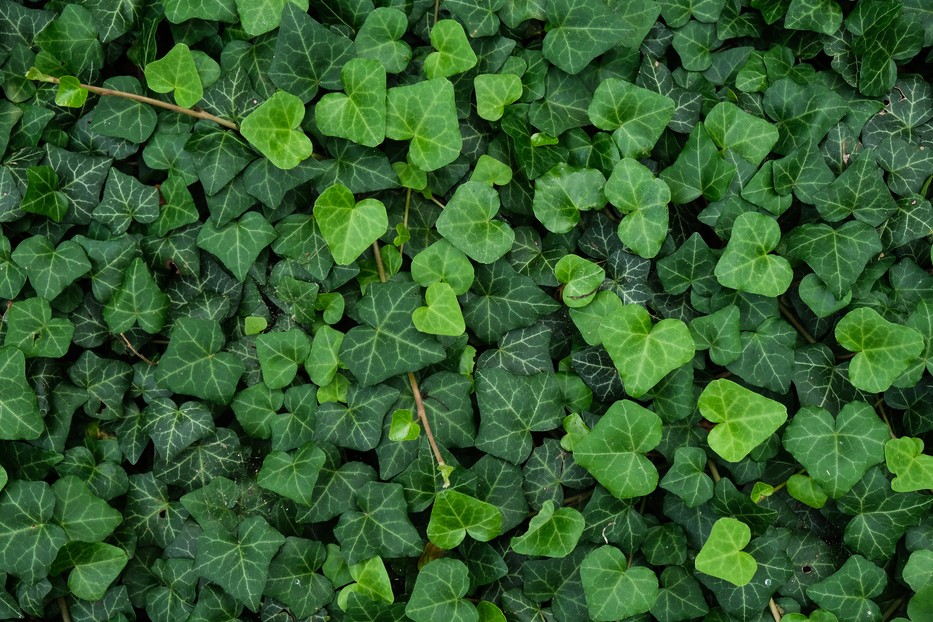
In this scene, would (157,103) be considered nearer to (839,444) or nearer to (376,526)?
(376,526)

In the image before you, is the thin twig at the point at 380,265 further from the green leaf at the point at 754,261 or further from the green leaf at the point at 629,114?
the green leaf at the point at 754,261

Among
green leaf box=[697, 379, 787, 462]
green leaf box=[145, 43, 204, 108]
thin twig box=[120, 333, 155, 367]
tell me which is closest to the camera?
green leaf box=[697, 379, 787, 462]

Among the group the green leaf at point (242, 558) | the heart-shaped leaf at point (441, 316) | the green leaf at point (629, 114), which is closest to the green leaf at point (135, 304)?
the green leaf at point (242, 558)

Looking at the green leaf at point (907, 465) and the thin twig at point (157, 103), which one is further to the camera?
the thin twig at point (157, 103)

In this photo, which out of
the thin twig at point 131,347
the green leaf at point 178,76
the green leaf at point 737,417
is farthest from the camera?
the thin twig at point 131,347

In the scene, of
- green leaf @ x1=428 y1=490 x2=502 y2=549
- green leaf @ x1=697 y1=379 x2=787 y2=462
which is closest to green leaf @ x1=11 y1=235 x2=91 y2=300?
green leaf @ x1=428 y1=490 x2=502 y2=549

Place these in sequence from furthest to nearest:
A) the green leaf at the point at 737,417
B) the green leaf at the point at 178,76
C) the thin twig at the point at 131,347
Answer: the thin twig at the point at 131,347 < the green leaf at the point at 178,76 < the green leaf at the point at 737,417

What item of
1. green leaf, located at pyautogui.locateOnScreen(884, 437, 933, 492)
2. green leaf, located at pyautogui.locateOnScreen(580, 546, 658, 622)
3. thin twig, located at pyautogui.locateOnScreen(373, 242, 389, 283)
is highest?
thin twig, located at pyautogui.locateOnScreen(373, 242, 389, 283)

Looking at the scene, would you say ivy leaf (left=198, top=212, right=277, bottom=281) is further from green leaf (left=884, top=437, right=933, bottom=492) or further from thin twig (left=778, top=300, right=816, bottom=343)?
green leaf (left=884, top=437, right=933, bottom=492)
